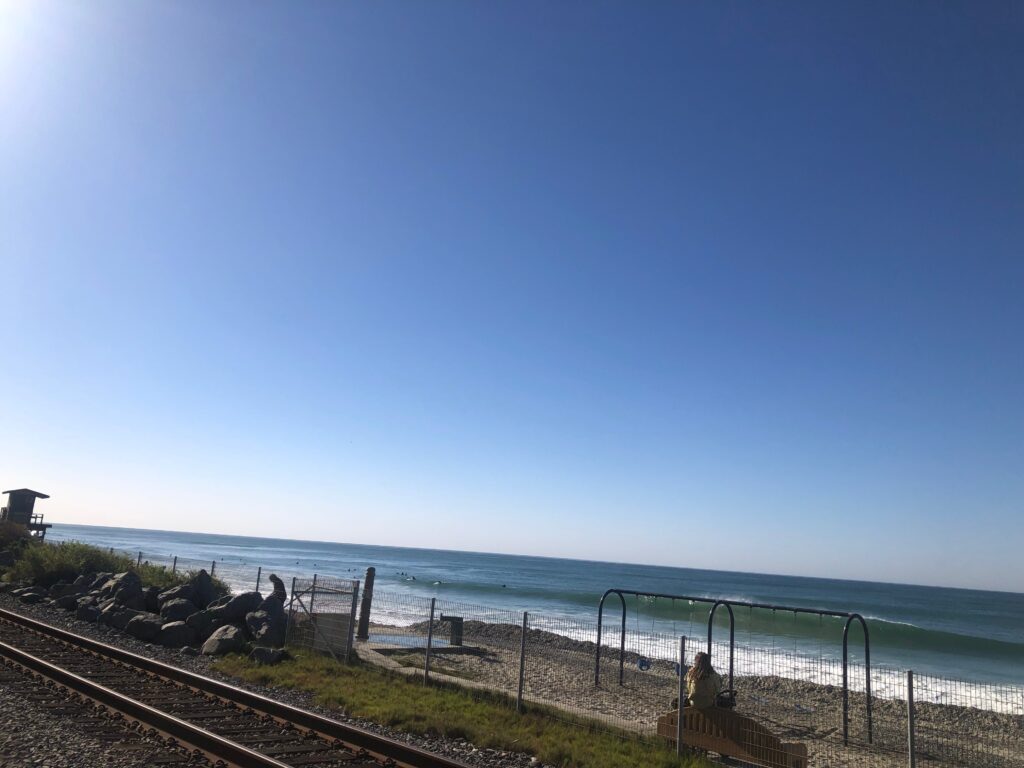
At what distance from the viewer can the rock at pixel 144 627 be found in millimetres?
16000

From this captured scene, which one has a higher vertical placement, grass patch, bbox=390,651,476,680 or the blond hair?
the blond hair

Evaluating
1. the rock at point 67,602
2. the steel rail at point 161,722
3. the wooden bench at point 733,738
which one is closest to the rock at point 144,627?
the steel rail at point 161,722

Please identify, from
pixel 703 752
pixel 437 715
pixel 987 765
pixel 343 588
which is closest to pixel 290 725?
pixel 437 715

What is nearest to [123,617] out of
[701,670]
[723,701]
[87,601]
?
[87,601]

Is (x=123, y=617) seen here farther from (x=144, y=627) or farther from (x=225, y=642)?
(x=225, y=642)

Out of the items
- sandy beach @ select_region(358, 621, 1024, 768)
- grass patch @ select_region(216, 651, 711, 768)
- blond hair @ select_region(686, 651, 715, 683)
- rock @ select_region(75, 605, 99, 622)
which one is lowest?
sandy beach @ select_region(358, 621, 1024, 768)

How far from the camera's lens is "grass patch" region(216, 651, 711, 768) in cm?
901

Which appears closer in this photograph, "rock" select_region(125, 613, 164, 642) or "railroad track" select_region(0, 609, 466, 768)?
"railroad track" select_region(0, 609, 466, 768)

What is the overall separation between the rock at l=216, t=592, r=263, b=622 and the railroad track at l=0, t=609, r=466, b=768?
3427 millimetres

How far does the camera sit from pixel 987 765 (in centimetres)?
1001

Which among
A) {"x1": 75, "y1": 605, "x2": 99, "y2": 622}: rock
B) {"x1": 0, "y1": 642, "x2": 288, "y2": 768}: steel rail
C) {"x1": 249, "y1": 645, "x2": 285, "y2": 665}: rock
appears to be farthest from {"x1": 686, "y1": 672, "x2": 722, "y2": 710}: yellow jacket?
{"x1": 75, "y1": 605, "x2": 99, "y2": 622}: rock

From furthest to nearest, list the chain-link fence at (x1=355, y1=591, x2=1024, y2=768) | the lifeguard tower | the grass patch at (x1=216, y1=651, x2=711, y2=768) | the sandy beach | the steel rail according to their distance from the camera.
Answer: the lifeguard tower
the sandy beach
the chain-link fence at (x1=355, y1=591, x2=1024, y2=768)
the grass patch at (x1=216, y1=651, x2=711, y2=768)
the steel rail

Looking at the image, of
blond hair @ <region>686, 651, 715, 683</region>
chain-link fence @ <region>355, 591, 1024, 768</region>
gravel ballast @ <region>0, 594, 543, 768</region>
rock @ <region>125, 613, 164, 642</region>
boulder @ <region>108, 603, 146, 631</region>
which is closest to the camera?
gravel ballast @ <region>0, 594, 543, 768</region>

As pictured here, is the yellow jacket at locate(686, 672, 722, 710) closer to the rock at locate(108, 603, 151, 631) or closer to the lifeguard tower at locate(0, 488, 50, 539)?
the rock at locate(108, 603, 151, 631)
